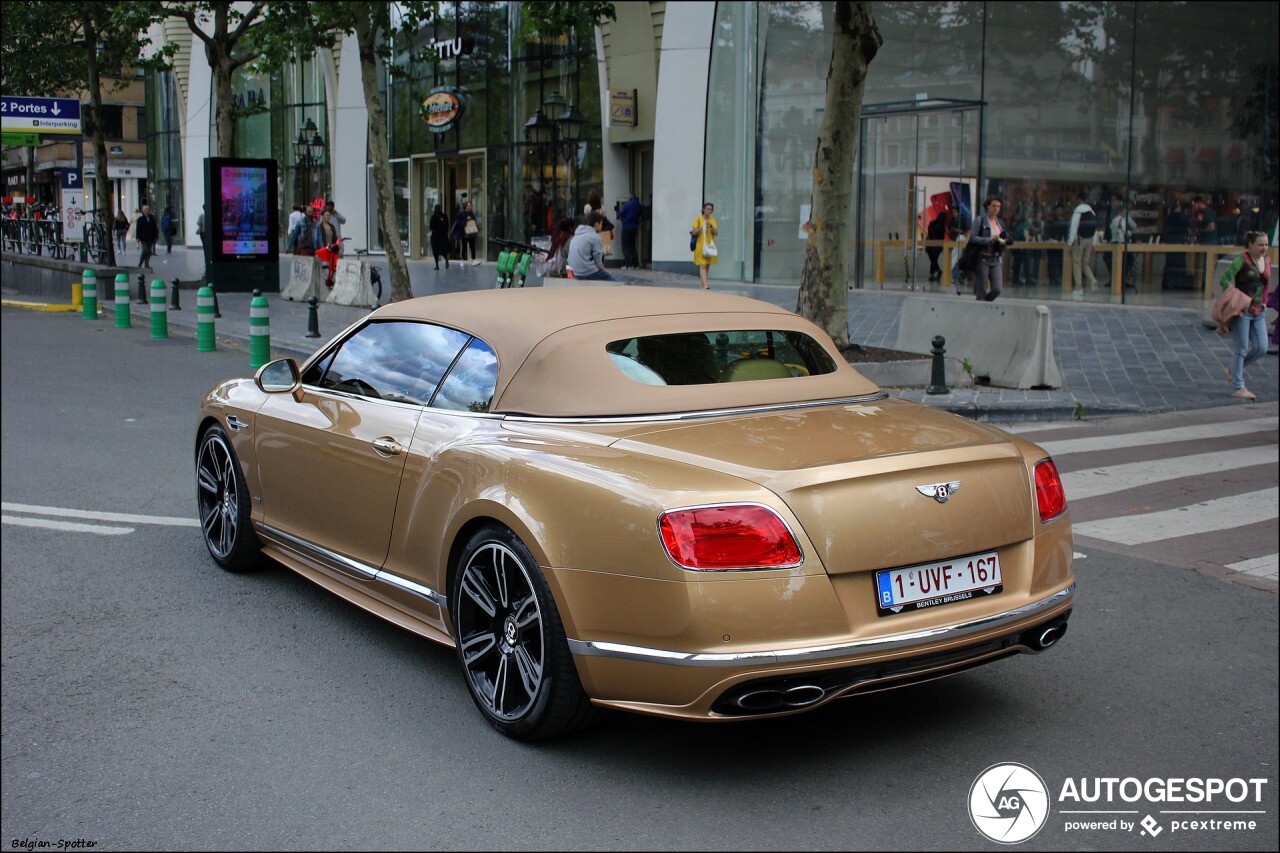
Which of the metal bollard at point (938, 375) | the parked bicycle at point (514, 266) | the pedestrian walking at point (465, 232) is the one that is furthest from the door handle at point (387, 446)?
the pedestrian walking at point (465, 232)

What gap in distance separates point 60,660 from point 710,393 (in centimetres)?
278

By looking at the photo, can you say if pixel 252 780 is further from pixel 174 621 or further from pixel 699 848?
pixel 174 621

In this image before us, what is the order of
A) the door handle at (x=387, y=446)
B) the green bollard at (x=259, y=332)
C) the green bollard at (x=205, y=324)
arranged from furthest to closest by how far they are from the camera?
the green bollard at (x=205, y=324) → the green bollard at (x=259, y=332) → the door handle at (x=387, y=446)

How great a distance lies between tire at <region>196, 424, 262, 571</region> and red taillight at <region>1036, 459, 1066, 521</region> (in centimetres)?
369

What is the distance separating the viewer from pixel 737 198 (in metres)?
29.0

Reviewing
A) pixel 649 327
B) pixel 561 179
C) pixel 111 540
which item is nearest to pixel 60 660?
pixel 111 540

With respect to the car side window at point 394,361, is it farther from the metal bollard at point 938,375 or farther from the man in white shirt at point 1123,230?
the man in white shirt at point 1123,230

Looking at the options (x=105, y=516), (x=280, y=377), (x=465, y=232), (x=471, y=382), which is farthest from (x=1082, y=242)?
(x=471, y=382)

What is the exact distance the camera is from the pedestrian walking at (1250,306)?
45.4 feet

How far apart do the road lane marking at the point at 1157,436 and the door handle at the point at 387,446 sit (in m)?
6.87

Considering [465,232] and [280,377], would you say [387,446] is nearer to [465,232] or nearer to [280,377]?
[280,377]

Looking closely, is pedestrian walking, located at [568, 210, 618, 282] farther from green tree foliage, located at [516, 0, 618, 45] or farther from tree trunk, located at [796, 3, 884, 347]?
tree trunk, located at [796, 3, 884, 347]

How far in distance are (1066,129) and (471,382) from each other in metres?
23.3


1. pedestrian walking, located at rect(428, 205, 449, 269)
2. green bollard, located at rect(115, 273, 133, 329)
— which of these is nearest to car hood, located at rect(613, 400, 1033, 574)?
green bollard, located at rect(115, 273, 133, 329)
